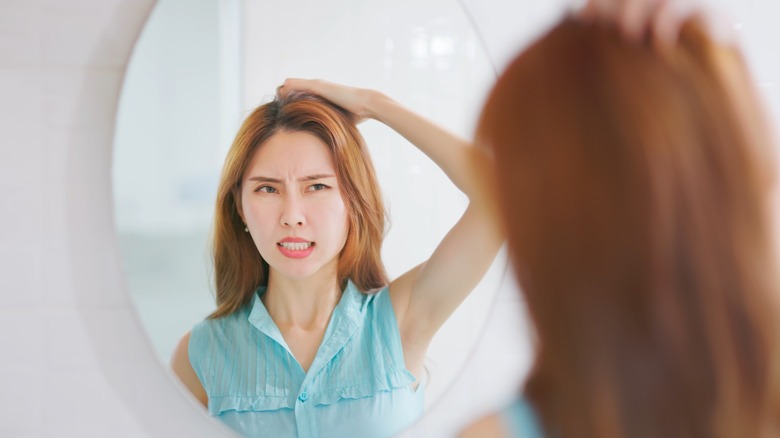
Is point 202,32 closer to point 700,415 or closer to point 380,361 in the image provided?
point 380,361

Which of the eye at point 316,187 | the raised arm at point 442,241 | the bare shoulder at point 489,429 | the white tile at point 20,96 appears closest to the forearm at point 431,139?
the raised arm at point 442,241

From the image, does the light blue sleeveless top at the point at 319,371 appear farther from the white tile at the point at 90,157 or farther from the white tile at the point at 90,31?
the white tile at the point at 90,31

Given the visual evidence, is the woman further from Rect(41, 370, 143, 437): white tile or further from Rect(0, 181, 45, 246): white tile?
Rect(0, 181, 45, 246): white tile

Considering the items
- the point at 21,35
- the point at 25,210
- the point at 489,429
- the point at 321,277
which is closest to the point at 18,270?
the point at 25,210

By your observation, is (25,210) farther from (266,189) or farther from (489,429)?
(489,429)

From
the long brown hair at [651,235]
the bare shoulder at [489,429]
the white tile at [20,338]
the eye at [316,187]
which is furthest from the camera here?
the white tile at [20,338]

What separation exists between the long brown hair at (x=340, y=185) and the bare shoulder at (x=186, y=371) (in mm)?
106

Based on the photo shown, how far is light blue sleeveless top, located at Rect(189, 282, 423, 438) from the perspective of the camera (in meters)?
0.92

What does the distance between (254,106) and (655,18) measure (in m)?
0.54

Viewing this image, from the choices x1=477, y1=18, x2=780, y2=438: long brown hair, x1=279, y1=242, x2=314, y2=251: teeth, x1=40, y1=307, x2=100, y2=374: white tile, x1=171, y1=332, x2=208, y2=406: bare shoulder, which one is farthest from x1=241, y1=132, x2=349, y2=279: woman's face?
x1=477, y1=18, x2=780, y2=438: long brown hair

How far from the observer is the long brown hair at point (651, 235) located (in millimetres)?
479

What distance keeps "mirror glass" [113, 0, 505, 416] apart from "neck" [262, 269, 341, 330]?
8 cm

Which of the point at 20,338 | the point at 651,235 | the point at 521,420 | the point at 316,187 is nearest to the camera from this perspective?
the point at 651,235

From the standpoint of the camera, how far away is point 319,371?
36.3 inches
